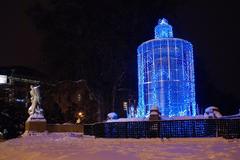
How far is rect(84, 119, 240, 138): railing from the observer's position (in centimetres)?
1714

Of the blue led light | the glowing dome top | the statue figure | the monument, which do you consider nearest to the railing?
the blue led light

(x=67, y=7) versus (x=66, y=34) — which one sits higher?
(x=67, y=7)

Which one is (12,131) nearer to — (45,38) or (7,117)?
(7,117)

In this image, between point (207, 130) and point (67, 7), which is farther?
point (67, 7)

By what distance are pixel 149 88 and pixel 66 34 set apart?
10.1 metres

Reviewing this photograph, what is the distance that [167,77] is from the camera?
23.9 meters

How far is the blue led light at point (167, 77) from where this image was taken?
23.6 meters

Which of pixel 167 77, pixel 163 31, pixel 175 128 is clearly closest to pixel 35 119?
pixel 167 77

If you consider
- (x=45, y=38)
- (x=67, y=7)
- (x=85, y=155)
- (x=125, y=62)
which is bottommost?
(x=85, y=155)

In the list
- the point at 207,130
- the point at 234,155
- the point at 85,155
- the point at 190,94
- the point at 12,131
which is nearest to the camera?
the point at 234,155

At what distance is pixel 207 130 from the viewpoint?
17.5 meters

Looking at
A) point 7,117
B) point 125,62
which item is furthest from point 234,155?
point 7,117

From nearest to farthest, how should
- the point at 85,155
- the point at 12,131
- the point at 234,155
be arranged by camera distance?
the point at 234,155
the point at 85,155
the point at 12,131

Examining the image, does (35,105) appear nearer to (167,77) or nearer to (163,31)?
(167,77)
